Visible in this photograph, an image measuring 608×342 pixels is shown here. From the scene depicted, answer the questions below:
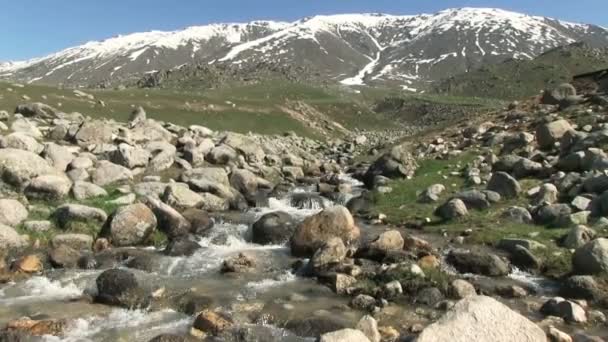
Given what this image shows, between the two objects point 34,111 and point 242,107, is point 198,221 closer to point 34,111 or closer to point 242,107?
point 34,111

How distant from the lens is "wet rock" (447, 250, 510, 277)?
20.1 meters

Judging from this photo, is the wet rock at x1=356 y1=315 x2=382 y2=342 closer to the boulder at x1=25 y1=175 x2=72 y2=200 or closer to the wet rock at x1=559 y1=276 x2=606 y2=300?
the wet rock at x1=559 y1=276 x2=606 y2=300

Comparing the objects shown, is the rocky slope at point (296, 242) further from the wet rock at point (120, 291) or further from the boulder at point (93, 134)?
the boulder at point (93, 134)

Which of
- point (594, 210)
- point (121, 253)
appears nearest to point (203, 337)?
point (121, 253)

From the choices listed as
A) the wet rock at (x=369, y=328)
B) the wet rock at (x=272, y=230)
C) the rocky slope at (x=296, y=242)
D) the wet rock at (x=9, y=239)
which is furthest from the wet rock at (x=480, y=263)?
the wet rock at (x=9, y=239)

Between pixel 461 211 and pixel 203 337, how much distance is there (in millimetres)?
16643

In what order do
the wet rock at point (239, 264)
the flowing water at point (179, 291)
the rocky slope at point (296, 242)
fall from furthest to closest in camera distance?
1. the wet rock at point (239, 264)
2. the flowing water at point (179, 291)
3. the rocky slope at point (296, 242)

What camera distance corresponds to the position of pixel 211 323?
51.8 ft

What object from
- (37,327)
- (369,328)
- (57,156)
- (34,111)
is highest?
(34,111)

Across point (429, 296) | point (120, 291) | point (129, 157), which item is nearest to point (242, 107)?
point (129, 157)

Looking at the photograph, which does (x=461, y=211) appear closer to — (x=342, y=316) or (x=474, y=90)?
(x=342, y=316)

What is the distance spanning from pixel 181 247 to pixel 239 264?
395cm

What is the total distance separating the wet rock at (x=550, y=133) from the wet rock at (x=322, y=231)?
20.6m

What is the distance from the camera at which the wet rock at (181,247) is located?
24.2 m
